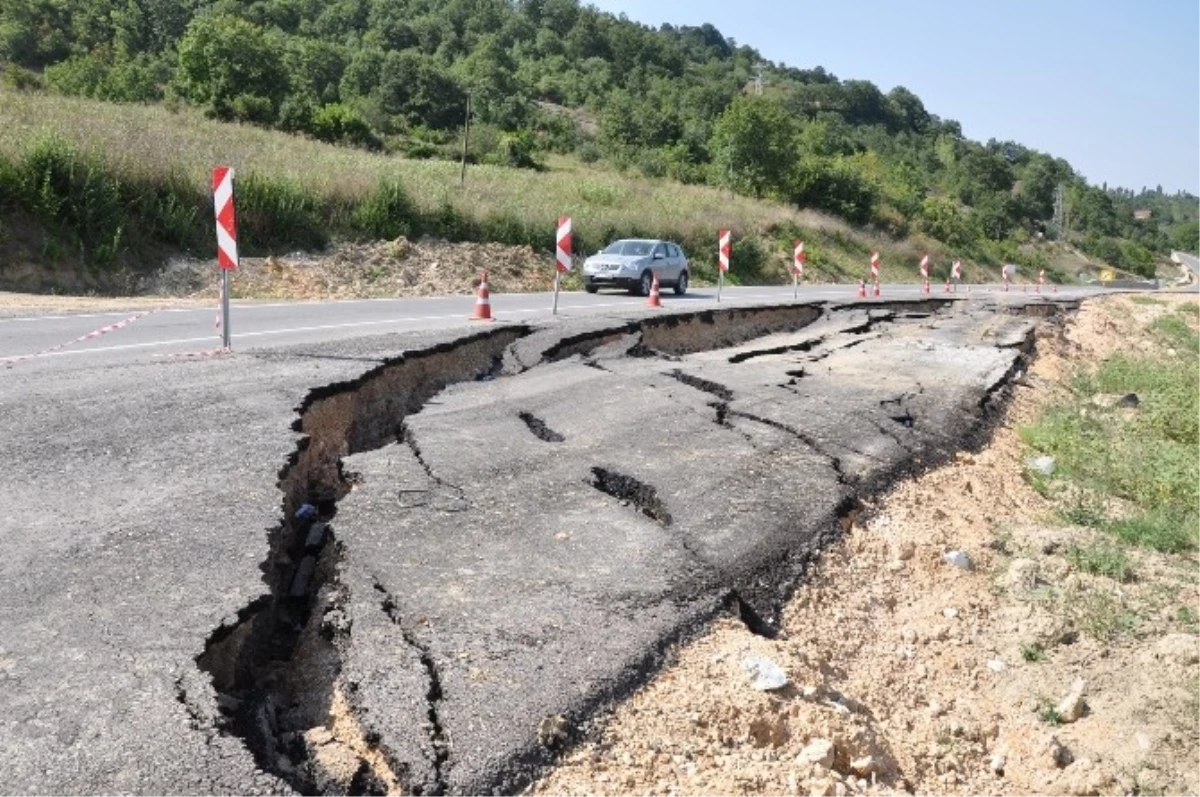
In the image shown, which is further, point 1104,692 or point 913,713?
point 1104,692

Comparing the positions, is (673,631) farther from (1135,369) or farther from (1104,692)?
(1135,369)

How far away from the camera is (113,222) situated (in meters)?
17.1

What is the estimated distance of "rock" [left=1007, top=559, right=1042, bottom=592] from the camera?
19.0 feet

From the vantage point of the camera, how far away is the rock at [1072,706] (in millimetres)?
4570

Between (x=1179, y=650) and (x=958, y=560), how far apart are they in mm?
1300

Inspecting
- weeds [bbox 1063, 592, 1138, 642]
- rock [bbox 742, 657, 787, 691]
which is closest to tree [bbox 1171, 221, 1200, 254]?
weeds [bbox 1063, 592, 1138, 642]

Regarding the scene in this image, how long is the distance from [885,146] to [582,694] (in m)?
114

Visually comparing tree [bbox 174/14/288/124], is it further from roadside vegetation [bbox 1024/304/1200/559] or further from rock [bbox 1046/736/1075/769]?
rock [bbox 1046/736/1075/769]

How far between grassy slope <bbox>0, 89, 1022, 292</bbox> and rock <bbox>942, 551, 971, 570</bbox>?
16.5 meters

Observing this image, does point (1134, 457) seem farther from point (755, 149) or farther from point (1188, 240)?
point (1188, 240)

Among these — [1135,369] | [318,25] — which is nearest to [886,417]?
[1135,369]

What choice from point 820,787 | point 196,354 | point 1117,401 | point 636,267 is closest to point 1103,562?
point 820,787

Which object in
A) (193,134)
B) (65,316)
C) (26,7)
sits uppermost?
(26,7)

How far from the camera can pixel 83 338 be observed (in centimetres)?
962
